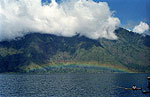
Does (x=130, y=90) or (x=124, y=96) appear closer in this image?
(x=124, y=96)

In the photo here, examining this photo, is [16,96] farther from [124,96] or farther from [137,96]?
[137,96]

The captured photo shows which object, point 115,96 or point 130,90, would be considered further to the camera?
point 130,90

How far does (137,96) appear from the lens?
104438 mm

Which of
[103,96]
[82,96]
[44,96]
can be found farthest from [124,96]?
[44,96]

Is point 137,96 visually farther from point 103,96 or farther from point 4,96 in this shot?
point 4,96

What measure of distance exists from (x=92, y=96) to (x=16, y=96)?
139ft

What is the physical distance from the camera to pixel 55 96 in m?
103

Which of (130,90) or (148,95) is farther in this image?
(130,90)

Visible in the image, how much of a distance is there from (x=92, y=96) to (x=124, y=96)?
17706mm

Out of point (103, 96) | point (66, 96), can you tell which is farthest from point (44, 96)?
point (103, 96)

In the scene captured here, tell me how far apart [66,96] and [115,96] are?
2689 cm

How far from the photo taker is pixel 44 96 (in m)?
103

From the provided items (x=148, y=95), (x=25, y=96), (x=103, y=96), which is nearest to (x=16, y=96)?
(x=25, y=96)

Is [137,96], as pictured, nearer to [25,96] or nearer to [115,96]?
[115,96]
